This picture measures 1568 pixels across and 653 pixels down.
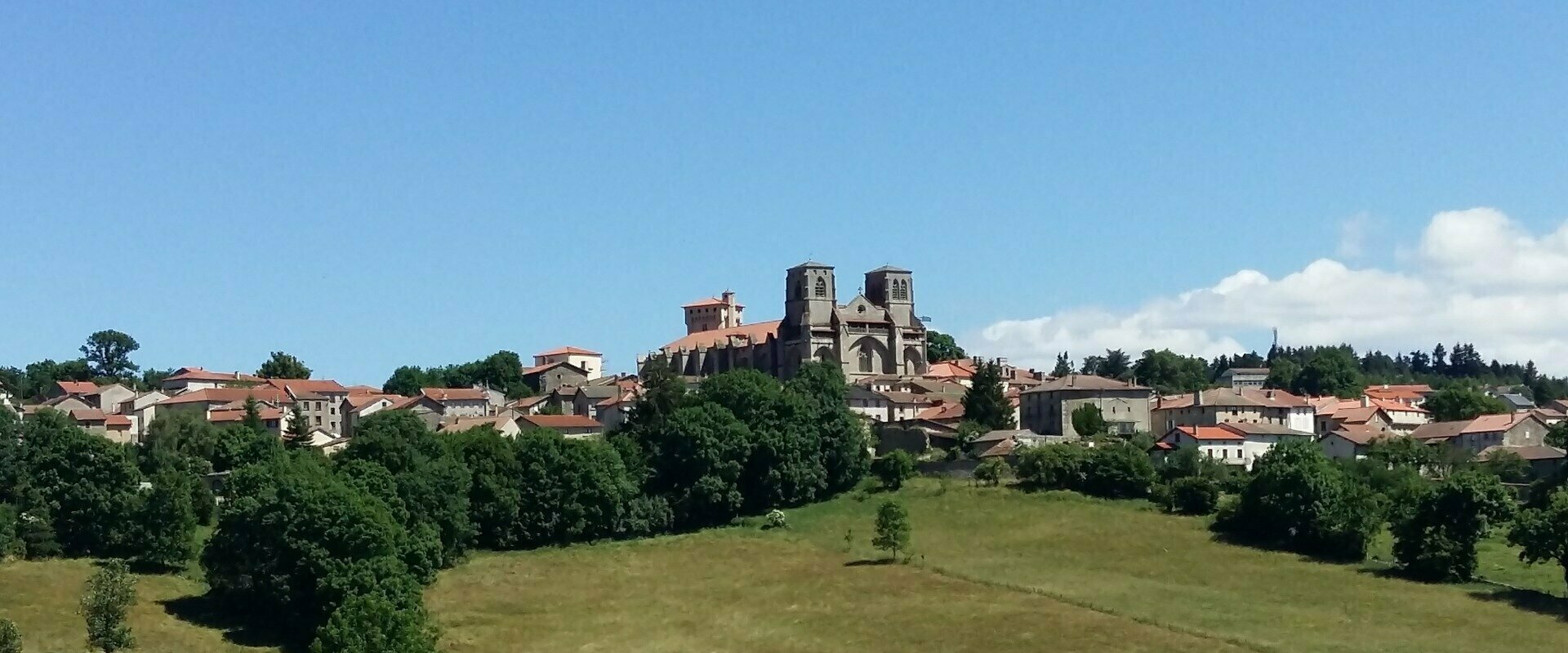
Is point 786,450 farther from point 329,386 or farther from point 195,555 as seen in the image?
point 329,386

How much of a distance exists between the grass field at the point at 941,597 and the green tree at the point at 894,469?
7.10m

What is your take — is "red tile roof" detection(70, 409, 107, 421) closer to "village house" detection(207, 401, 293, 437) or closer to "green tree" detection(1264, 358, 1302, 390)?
"village house" detection(207, 401, 293, 437)

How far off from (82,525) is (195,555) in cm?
451

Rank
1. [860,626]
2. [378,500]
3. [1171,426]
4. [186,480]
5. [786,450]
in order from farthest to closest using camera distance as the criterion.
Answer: [1171,426] → [786,450] → [186,480] → [378,500] → [860,626]

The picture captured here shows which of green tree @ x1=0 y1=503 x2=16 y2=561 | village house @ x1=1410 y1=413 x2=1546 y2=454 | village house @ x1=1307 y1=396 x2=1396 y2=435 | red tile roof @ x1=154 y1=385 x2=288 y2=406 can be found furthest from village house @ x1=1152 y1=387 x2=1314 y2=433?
green tree @ x1=0 y1=503 x2=16 y2=561

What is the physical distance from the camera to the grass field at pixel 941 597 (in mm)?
67250

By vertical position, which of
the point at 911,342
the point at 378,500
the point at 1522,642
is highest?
the point at 911,342

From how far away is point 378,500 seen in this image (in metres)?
75.3

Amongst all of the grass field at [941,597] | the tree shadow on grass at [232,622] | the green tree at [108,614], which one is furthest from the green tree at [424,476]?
the green tree at [108,614]

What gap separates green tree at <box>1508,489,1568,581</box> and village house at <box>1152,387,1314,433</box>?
129ft

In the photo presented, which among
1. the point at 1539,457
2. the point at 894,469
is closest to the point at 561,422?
the point at 894,469

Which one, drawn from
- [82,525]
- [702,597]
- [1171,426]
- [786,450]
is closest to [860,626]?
[702,597]

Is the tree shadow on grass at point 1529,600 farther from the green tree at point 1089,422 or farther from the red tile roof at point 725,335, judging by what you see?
the red tile roof at point 725,335

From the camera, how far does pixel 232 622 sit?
70625 mm
